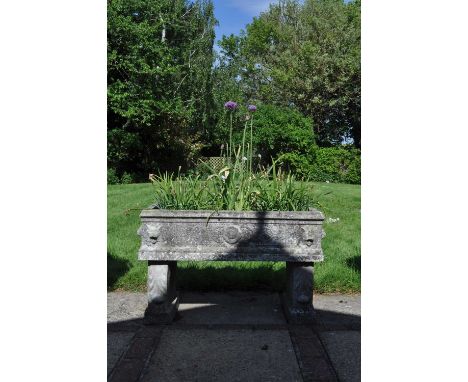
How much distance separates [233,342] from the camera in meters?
2.70

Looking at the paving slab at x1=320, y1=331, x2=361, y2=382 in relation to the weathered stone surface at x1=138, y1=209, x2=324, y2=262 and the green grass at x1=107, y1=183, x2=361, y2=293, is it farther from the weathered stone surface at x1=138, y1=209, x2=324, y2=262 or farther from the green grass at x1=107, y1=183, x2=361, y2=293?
the green grass at x1=107, y1=183, x2=361, y2=293

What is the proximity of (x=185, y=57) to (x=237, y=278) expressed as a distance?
13993 millimetres

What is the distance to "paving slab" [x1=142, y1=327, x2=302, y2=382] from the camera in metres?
2.29

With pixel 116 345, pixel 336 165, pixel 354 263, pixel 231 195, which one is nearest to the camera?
pixel 116 345

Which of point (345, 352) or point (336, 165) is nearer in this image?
point (345, 352)

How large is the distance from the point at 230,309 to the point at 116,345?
92cm

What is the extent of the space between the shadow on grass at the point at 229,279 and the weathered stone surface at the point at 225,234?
0.93 metres

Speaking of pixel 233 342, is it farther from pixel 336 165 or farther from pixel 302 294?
pixel 336 165

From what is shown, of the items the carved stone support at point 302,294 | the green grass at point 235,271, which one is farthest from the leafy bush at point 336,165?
the carved stone support at point 302,294

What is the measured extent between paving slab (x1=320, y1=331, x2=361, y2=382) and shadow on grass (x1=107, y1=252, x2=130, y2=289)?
175cm

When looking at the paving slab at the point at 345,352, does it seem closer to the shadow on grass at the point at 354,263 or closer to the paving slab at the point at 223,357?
the paving slab at the point at 223,357

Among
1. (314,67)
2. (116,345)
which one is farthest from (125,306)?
(314,67)

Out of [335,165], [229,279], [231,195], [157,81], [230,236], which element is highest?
[157,81]
